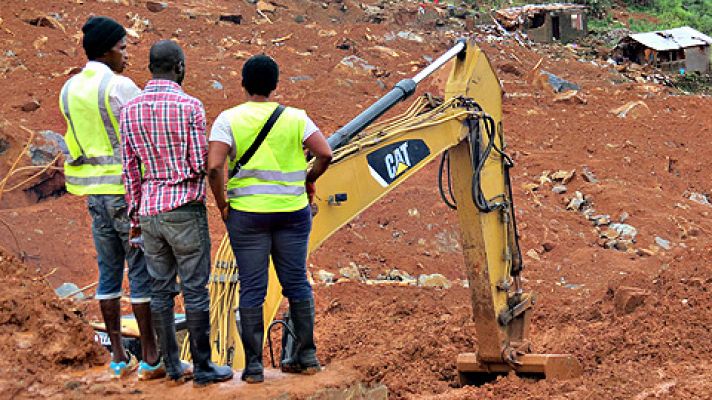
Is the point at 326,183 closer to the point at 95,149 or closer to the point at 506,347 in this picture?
the point at 95,149

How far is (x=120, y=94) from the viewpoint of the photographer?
5.57m

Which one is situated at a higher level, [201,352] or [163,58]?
[163,58]

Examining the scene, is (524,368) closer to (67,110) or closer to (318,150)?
(318,150)

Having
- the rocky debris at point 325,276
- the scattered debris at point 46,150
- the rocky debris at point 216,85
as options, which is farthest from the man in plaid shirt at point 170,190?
the rocky debris at point 216,85

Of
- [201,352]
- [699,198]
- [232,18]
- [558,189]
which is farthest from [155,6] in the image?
[201,352]

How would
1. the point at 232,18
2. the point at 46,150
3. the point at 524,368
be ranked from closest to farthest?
the point at 524,368 → the point at 46,150 → the point at 232,18

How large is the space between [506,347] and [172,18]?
16.6 meters

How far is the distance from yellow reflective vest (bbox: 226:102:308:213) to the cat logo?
1.33 meters

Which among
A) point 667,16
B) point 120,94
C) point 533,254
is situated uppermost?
point 120,94

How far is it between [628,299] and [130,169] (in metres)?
6.04

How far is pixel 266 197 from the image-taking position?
212 inches

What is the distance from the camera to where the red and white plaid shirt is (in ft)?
17.4

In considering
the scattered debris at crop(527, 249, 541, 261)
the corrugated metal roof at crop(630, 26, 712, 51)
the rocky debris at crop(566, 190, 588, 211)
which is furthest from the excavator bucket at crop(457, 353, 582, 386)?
the corrugated metal roof at crop(630, 26, 712, 51)

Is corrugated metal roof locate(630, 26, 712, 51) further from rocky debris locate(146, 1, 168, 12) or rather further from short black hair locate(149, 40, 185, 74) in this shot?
short black hair locate(149, 40, 185, 74)
